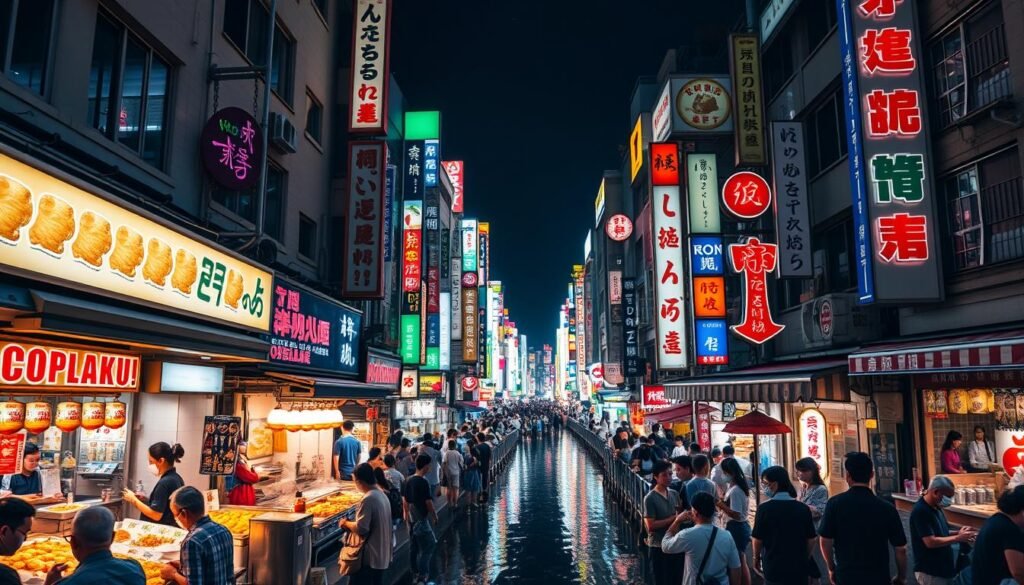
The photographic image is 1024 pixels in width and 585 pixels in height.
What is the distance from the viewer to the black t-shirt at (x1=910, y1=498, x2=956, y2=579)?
266 inches

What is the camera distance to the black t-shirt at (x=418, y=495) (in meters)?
10.9

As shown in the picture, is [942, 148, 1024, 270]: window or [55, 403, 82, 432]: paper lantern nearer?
[55, 403, 82, 432]: paper lantern

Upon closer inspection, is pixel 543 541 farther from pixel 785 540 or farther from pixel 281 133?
pixel 281 133

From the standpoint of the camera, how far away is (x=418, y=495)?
1092 centimetres

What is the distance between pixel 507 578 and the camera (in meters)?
11.4

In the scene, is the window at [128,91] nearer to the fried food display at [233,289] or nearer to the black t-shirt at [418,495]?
the fried food display at [233,289]

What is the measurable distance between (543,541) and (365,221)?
332 inches

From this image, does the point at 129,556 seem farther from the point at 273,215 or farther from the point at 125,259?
the point at 273,215

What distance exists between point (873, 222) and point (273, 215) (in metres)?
12.8

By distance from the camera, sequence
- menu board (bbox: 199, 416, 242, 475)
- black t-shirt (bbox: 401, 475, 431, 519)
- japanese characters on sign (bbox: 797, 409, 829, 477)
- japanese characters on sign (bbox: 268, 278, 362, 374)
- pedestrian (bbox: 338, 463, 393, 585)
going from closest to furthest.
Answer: pedestrian (bbox: 338, 463, 393, 585), menu board (bbox: 199, 416, 242, 475), black t-shirt (bbox: 401, 475, 431, 519), japanese characters on sign (bbox: 268, 278, 362, 374), japanese characters on sign (bbox: 797, 409, 829, 477)

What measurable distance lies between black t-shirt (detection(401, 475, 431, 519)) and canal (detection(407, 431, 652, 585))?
130 centimetres

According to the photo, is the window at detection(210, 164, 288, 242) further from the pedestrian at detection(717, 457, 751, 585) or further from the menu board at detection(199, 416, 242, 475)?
the pedestrian at detection(717, 457, 751, 585)

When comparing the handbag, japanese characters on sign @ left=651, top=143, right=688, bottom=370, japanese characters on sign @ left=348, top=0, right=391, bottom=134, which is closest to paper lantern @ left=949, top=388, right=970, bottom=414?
the handbag

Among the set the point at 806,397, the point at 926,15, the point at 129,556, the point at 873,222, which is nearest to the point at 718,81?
the point at 926,15
